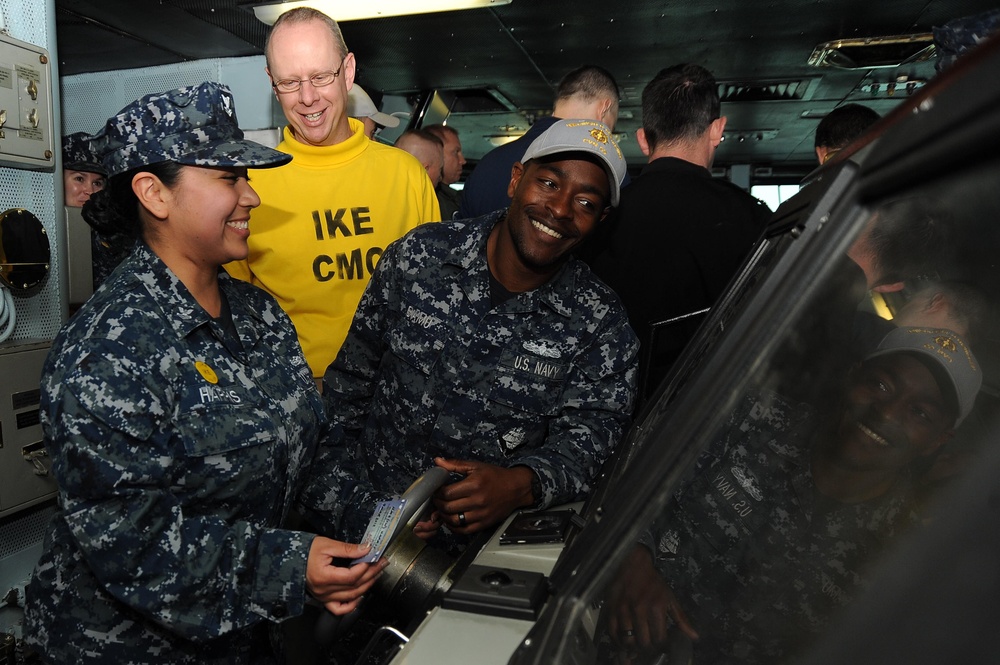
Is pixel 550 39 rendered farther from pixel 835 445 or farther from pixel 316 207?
pixel 835 445

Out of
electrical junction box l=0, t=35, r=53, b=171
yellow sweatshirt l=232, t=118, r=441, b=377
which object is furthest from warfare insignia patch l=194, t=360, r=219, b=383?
electrical junction box l=0, t=35, r=53, b=171

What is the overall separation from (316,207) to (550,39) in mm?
3709

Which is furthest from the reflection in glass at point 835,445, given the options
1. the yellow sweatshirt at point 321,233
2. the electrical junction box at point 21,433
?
the electrical junction box at point 21,433

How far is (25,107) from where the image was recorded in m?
2.53

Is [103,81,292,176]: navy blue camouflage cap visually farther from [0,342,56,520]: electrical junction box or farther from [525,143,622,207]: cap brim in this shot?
[0,342,56,520]: electrical junction box

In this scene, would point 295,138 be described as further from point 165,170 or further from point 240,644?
point 240,644

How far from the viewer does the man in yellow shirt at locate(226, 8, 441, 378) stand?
221cm

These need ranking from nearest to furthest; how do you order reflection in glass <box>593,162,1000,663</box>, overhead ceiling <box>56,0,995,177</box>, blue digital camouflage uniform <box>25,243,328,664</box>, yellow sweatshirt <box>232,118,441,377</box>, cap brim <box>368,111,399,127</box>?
reflection in glass <box>593,162,1000,663</box>, blue digital camouflage uniform <box>25,243,328,664</box>, yellow sweatshirt <box>232,118,441,377</box>, cap brim <box>368,111,399,127</box>, overhead ceiling <box>56,0,995,177</box>

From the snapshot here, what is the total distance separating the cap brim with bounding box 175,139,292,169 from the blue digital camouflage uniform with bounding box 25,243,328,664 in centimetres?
21

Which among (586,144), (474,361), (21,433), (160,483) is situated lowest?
(21,433)

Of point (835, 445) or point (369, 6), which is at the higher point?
point (369, 6)

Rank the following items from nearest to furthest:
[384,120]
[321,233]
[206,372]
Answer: [206,372] → [321,233] → [384,120]

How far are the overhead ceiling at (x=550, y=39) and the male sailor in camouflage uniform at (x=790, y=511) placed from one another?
4446 mm

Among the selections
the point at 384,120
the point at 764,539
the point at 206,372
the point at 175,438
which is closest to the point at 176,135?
the point at 206,372
